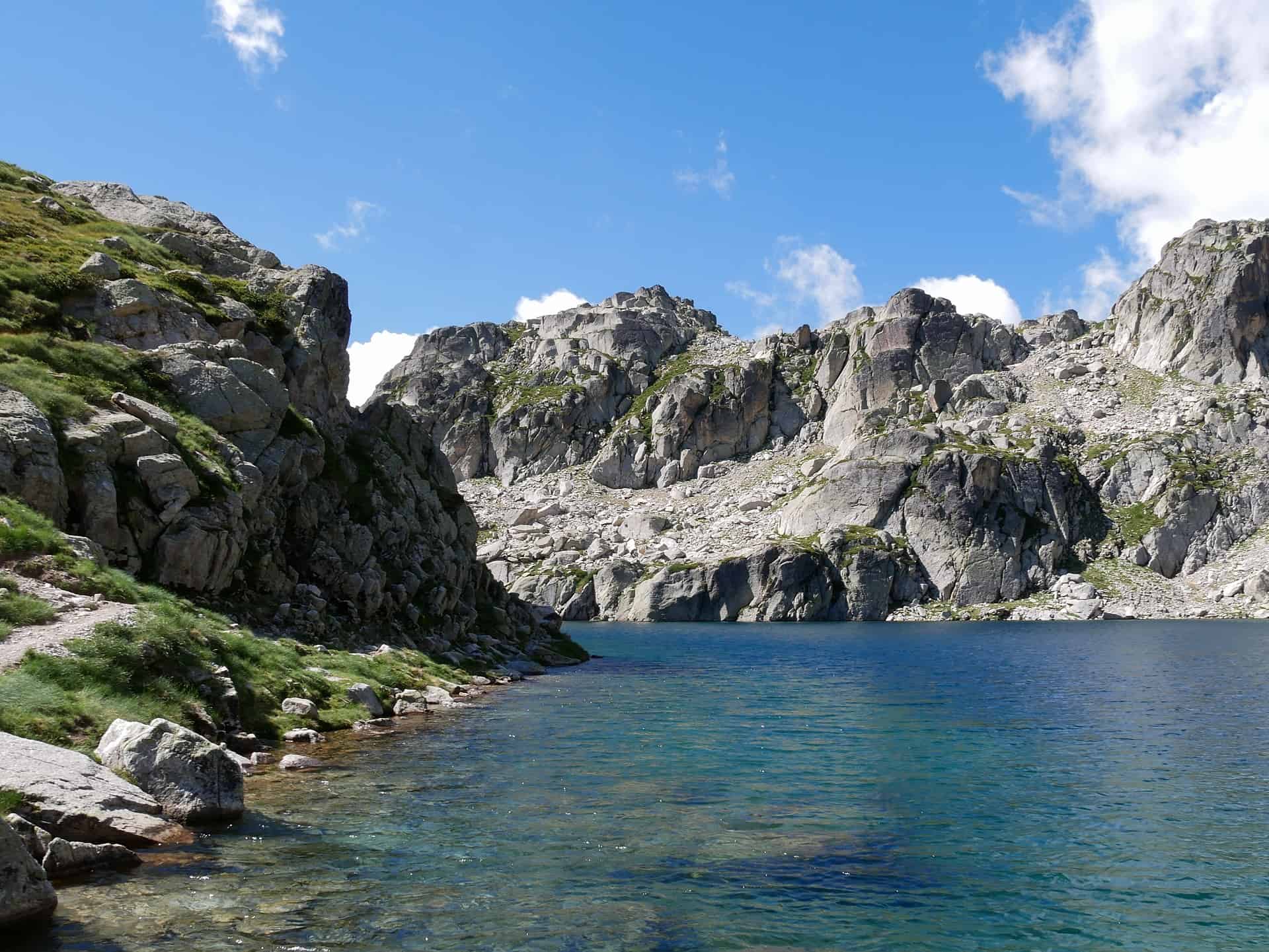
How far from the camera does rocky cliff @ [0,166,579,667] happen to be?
3459cm

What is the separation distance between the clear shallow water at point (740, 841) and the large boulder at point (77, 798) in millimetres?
1115

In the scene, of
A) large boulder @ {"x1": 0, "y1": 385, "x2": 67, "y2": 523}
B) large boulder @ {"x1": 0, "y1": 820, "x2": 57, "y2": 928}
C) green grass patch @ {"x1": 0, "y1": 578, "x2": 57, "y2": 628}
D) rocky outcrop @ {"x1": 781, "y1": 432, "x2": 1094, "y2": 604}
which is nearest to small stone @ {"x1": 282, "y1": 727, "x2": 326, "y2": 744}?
green grass patch @ {"x1": 0, "y1": 578, "x2": 57, "y2": 628}

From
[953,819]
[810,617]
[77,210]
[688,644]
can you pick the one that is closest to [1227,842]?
[953,819]

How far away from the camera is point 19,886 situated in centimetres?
1259

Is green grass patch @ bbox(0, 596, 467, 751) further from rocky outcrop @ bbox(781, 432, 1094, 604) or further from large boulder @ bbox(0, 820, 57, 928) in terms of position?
rocky outcrop @ bbox(781, 432, 1094, 604)

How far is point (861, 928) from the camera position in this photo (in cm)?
1498

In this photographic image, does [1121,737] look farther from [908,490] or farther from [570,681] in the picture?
[908,490]

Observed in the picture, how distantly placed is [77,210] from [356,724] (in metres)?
46.2

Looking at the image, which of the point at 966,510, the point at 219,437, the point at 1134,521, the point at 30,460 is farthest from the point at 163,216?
the point at 1134,521

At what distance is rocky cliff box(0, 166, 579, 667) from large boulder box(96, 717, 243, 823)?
42.5ft

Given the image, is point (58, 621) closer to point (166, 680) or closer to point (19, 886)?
point (166, 680)

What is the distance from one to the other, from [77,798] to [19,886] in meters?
3.63

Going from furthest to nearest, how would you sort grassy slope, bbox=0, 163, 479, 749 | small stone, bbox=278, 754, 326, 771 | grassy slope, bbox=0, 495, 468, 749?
small stone, bbox=278, 754, 326, 771, grassy slope, bbox=0, 163, 479, 749, grassy slope, bbox=0, 495, 468, 749

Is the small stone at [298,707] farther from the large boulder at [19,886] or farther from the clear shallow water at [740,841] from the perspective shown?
the large boulder at [19,886]
